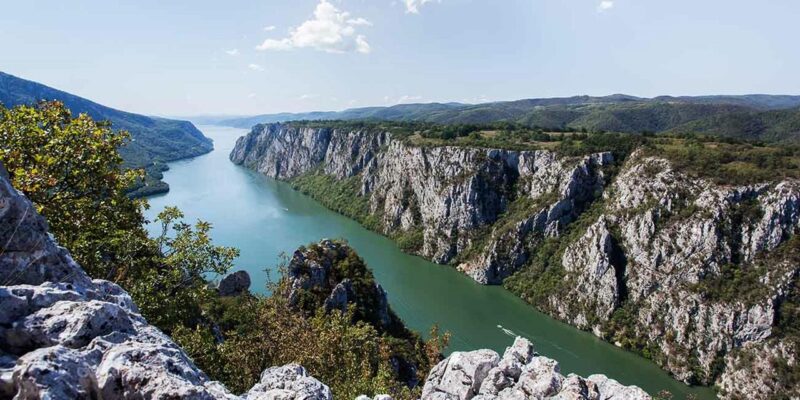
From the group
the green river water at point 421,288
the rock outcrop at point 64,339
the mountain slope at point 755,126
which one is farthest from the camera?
the mountain slope at point 755,126

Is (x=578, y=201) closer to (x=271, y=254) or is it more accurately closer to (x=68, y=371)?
(x=271, y=254)

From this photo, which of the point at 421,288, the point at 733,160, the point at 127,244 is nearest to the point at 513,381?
the point at 127,244

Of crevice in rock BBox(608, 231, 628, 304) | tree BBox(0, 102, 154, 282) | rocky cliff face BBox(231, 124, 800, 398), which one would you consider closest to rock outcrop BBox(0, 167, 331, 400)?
tree BBox(0, 102, 154, 282)

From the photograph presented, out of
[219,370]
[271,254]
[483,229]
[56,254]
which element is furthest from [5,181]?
[483,229]

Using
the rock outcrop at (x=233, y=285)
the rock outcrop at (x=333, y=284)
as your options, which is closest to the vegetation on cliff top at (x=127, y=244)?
the rock outcrop at (x=333, y=284)

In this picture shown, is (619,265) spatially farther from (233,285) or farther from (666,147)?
(233,285)

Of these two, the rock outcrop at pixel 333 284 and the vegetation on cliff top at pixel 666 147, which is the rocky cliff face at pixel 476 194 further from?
the rock outcrop at pixel 333 284
